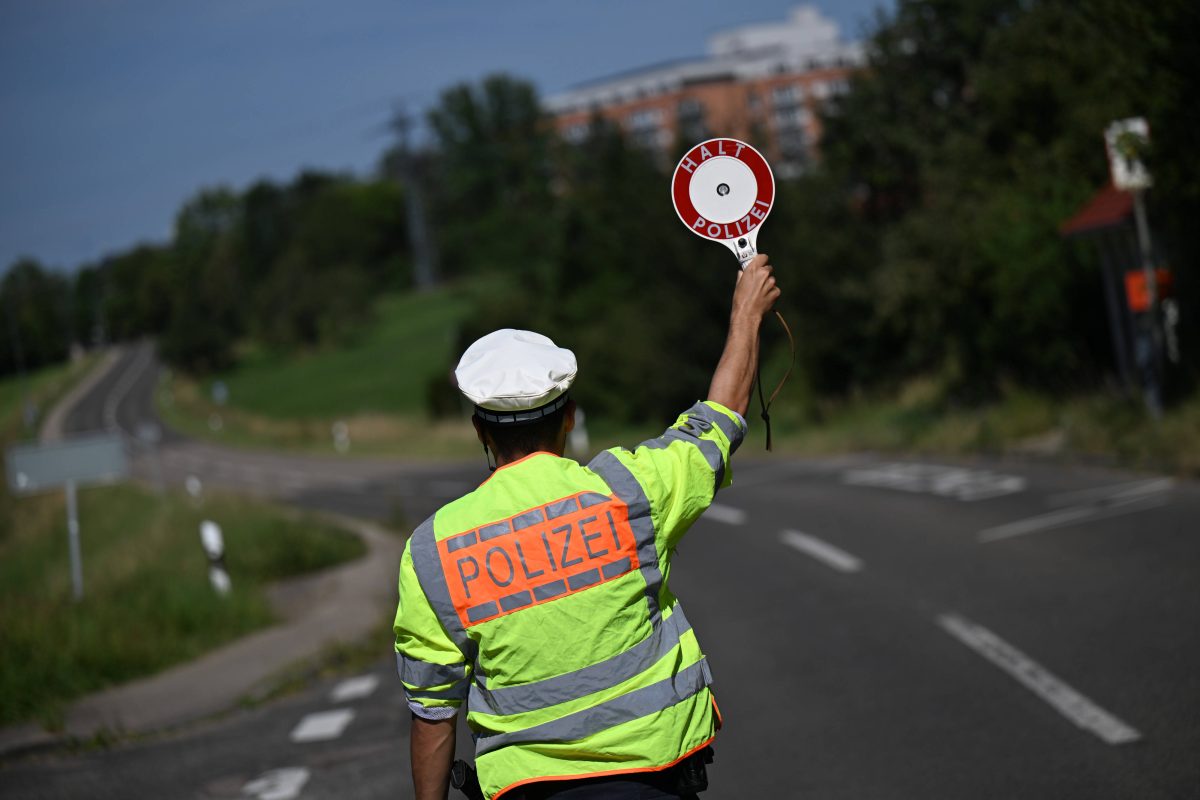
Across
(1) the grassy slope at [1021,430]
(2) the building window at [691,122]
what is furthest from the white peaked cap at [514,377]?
(2) the building window at [691,122]

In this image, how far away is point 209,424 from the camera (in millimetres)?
83312

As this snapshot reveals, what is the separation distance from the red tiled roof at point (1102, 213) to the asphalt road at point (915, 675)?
4305mm

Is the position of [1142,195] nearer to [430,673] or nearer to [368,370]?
[430,673]

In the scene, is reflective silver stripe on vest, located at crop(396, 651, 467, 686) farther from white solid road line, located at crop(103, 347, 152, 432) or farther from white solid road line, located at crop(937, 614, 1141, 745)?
white solid road line, located at crop(103, 347, 152, 432)

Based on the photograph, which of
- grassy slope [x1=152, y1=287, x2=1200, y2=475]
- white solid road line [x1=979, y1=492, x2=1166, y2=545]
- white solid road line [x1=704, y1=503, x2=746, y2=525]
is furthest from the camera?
white solid road line [x1=704, y1=503, x2=746, y2=525]

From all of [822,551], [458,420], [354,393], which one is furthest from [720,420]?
[354,393]

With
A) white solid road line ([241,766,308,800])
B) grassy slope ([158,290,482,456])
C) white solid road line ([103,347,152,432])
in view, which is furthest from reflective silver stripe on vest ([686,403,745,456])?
white solid road line ([103,347,152,432])

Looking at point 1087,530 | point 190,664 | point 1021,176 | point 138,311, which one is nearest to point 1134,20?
point 1087,530

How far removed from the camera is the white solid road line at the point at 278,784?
7.50 meters

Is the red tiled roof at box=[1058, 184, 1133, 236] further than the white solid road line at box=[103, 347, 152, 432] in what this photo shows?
No

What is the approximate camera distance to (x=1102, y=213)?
18594 mm

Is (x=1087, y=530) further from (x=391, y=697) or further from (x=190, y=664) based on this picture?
(x=190, y=664)

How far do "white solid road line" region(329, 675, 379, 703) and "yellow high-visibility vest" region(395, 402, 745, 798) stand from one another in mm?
7842

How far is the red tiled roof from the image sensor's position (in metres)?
17.8
